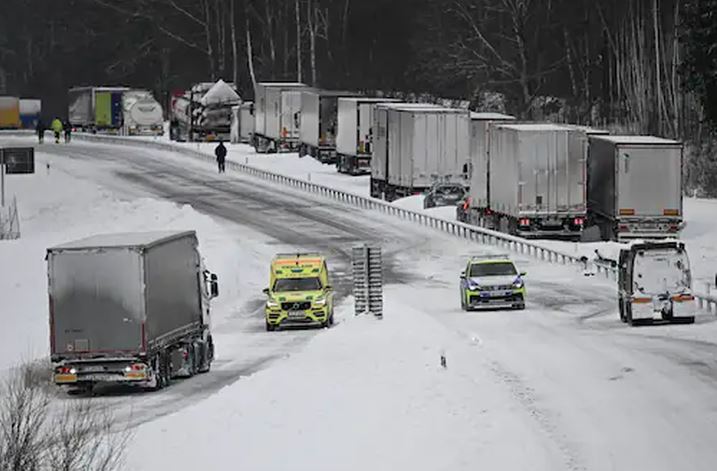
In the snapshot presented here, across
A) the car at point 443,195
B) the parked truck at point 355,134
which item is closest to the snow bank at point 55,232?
the car at point 443,195

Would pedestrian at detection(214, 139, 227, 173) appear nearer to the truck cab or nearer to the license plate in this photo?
the truck cab

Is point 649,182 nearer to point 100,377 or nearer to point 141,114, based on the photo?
point 100,377

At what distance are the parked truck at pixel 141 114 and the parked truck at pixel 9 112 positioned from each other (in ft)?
56.6

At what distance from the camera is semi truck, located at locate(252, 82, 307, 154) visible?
100 m

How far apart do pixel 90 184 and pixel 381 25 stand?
122ft

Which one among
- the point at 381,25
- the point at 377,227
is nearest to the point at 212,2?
the point at 381,25

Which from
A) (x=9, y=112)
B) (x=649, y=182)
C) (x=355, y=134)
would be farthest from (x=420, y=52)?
(x=649, y=182)

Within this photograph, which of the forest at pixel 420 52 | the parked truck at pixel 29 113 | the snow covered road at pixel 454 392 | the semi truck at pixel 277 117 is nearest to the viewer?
the snow covered road at pixel 454 392

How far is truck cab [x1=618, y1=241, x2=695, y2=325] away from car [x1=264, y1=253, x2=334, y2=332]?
7545mm

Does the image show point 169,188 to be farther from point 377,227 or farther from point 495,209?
point 495,209

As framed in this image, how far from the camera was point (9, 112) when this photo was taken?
5556 inches

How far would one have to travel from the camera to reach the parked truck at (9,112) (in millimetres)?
140250

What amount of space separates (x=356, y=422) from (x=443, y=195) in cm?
4259

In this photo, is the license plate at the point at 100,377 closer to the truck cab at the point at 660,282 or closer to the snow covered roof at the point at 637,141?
the truck cab at the point at 660,282
